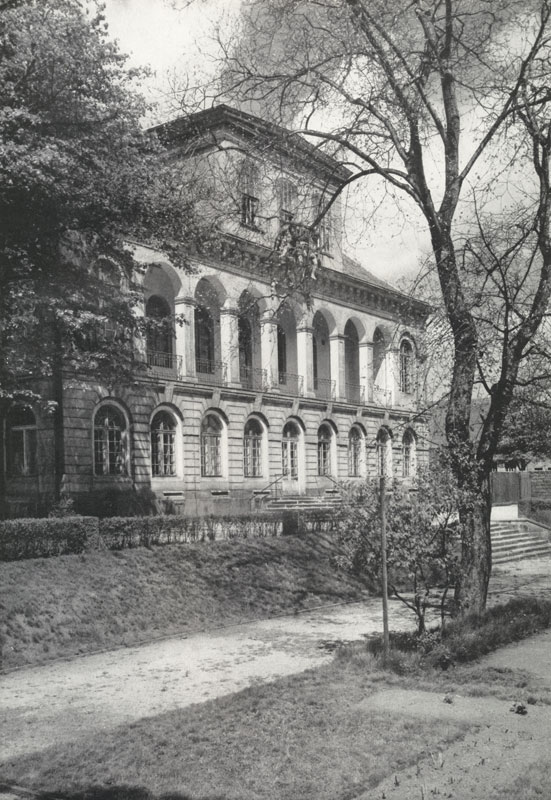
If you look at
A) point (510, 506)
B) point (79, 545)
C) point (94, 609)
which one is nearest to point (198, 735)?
point (94, 609)

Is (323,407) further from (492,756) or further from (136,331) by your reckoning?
(492,756)

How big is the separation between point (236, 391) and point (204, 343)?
2.61 m

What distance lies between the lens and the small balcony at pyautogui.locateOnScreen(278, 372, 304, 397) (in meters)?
38.9

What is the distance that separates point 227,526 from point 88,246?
773 centimetres

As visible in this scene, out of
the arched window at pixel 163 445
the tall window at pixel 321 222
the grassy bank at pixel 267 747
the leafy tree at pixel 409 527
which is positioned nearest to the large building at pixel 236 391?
the arched window at pixel 163 445

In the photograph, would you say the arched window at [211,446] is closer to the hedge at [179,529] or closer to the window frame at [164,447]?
the window frame at [164,447]

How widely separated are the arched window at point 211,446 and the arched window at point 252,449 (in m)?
1.68

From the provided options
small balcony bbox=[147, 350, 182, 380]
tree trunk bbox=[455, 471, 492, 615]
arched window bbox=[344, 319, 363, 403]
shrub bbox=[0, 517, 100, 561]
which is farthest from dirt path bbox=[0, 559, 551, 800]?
arched window bbox=[344, 319, 363, 403]

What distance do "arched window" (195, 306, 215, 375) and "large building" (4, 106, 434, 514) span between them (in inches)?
2.6

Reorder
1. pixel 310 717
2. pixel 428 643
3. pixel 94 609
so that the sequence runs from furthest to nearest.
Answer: pixel 94 609, pixel 428 643, pixel 310 717

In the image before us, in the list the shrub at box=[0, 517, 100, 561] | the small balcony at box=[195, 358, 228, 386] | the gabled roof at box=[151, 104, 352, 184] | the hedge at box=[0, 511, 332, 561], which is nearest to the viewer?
the gabled roof at box=[151, 104, 352, 184]

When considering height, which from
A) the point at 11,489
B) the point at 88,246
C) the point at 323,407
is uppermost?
the point at 88,246

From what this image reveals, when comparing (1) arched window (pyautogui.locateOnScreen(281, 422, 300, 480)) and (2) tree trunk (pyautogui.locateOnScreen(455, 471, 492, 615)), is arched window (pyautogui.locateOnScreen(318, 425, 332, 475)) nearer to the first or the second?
(1) arched window (pyautogui.locateOnScreen(281, 422, 300, 480))

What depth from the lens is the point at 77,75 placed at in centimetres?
1802
